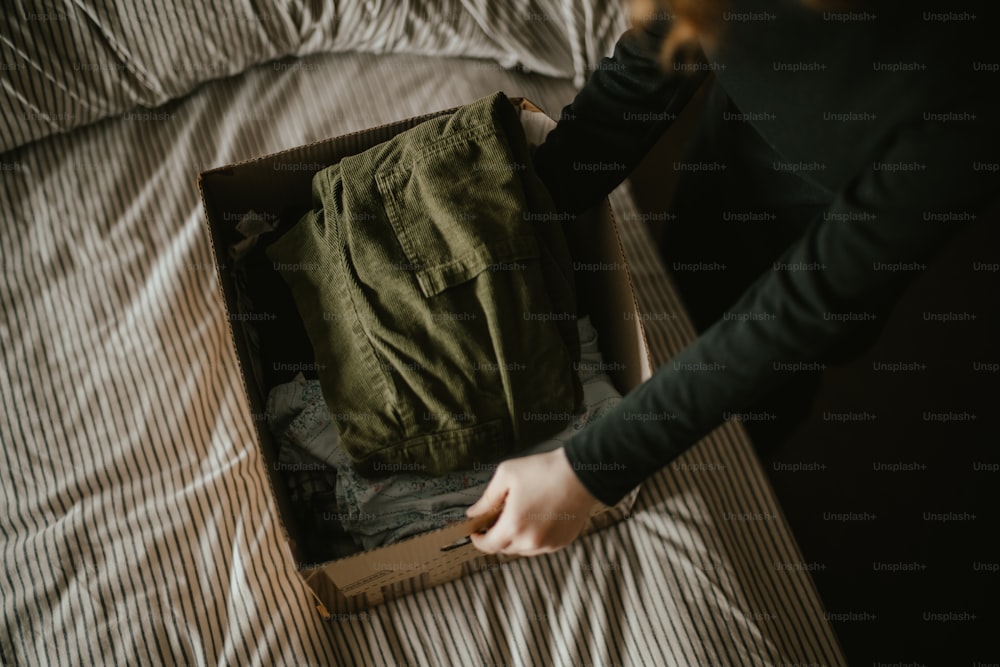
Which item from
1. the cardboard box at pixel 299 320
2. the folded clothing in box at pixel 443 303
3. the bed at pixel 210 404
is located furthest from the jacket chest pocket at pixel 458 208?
the bed at pixel 210 404

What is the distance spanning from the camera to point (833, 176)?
1.86 ft

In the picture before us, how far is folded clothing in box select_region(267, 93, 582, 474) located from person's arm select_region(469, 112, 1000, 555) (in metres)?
0.10

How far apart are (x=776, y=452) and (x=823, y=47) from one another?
878 mm

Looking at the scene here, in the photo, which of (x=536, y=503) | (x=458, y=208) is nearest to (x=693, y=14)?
(x=458, y=208)

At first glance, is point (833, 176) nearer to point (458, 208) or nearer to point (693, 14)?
point (693, 14)

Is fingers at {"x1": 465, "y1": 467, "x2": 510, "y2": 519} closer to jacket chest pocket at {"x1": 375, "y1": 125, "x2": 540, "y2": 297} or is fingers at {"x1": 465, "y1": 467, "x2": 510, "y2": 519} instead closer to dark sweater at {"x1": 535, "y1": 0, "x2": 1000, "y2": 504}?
dark sweater at {"x1": 535, "y1": 0, "x2": 1000, "y2": 504}

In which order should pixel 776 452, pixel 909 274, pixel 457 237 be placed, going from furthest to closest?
pixel 776 452 < pixel 457 237 < pixel 909 274

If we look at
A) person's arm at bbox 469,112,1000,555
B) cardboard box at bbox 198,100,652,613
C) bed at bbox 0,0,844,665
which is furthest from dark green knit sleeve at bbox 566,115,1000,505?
bed at bbox 0,0,844,665

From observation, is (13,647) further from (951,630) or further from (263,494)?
(951,630)

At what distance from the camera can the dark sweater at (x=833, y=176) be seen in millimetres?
450

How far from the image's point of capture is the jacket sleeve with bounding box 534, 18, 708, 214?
66 centimetres

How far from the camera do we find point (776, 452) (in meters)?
1.20

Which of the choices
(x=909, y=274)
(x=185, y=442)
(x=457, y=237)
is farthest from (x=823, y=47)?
(x=185, y=442)

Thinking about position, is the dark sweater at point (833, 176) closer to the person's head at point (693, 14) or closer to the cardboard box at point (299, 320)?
the person's head at point (693, 14)
